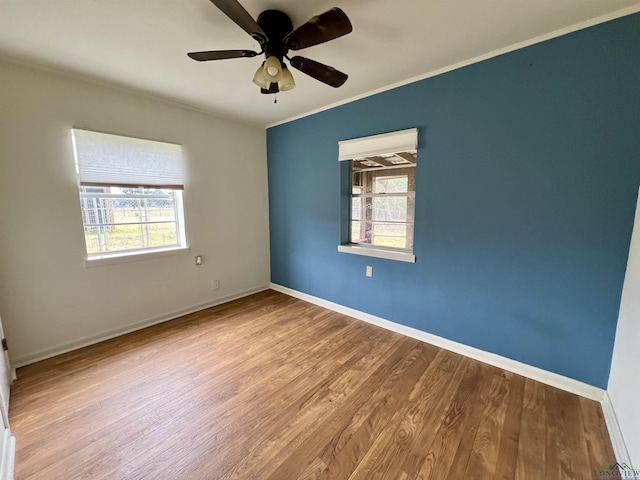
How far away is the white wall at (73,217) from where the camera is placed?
2057 mm

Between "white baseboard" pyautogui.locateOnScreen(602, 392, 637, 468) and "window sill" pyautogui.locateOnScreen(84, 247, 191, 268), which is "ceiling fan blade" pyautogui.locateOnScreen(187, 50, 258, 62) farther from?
"white baseboard" pyautogui.locateOnScreen(602, 392, 637, 468)

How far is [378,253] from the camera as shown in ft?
9.11

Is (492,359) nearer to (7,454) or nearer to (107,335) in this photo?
(7,454)

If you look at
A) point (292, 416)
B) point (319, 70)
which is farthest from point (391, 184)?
point (292, 416)

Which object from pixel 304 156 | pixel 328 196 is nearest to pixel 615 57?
pixel 328 196

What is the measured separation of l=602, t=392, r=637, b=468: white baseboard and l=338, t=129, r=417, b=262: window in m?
1.54

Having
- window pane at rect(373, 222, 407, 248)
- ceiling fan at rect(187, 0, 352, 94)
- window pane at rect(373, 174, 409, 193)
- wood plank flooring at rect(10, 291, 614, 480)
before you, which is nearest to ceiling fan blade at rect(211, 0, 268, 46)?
ceiling fan at rect(187, 0, 352, 94)

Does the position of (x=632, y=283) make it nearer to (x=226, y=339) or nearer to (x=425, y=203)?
(x=425, y=203)

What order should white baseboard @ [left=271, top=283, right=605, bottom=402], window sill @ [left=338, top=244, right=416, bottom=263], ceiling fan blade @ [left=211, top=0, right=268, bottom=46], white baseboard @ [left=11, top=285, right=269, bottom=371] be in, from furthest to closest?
window sill @ [left=338, top=244, right=416, bottom=263] < white baseboard @ [left=11, top=285, right=269, bottom=371] < white baseboard @ [left=271, top=283, right=605, bottom=402] < ceiling fan blade @ [left=211, top=0, right=268, bottom=46]

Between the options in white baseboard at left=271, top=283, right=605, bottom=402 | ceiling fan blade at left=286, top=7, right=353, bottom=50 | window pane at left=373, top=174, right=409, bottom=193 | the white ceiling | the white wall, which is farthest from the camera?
window pane at left=373, top=174, right=409, bottom=193

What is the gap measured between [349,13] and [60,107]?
2.46 metres

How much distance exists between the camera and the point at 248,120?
3434 mm

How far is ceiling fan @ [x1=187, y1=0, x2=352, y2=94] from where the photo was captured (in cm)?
128

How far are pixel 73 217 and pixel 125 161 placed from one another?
2.24ft
